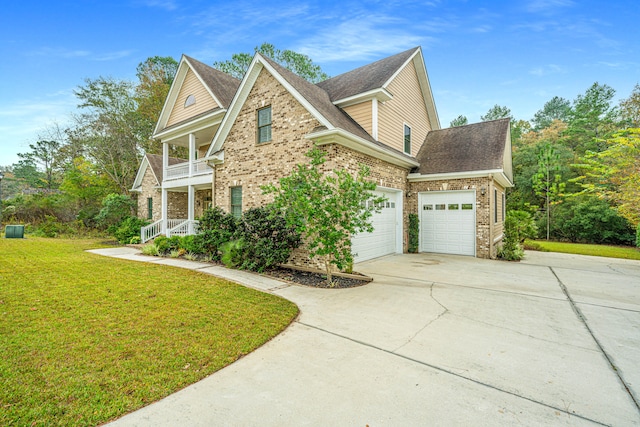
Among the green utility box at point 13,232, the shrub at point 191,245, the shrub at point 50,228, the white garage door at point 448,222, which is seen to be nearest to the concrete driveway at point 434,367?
the white garage door at point 448,222

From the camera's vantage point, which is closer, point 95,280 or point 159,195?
point 95,280

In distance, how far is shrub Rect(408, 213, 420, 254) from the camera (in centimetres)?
1206

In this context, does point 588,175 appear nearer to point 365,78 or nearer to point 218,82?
point 365,78

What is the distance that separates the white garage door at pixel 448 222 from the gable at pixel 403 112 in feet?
8.78

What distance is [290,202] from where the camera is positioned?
7.01 metres

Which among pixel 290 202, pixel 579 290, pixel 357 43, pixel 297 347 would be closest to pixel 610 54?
pixel 357 43

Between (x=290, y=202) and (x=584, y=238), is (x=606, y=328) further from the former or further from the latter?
(x=584, y=238)

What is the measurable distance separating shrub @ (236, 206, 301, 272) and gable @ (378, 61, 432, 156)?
16.8 ft

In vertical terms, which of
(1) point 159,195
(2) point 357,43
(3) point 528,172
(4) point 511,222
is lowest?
(4) point 511,222

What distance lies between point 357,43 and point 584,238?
2012 cm

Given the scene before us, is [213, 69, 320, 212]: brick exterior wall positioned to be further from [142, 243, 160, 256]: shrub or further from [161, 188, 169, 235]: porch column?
[161, 188, 169, 235]: porch column

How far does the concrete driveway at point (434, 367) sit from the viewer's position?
244 cm

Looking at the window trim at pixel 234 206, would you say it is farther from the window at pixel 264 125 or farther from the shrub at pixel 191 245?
the window at pixel 264 125

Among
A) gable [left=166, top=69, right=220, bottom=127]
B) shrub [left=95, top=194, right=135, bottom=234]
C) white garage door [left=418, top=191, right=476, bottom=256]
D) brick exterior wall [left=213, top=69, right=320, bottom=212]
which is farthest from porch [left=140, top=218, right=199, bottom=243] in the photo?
white garage door [left=418, top=191, right=476, bottom=256]
